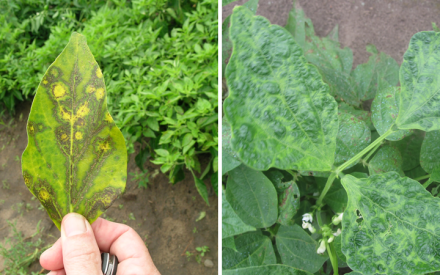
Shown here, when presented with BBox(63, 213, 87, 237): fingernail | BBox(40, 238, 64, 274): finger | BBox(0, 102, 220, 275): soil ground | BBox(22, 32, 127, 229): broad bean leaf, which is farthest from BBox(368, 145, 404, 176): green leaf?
BBox(0, 102, 220, 275): soil ground

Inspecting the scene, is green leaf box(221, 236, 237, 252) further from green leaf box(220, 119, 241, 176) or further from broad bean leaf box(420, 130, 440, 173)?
broad bean leaf box(420, 130, 440, 173)

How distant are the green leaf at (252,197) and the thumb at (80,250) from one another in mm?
328

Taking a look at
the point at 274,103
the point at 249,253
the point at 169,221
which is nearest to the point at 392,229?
the point at 274,103

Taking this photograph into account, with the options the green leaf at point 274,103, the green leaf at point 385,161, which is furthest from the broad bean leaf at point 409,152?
the green leaf at point 274,103

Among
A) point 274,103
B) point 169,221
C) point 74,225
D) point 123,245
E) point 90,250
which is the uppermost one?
point 274,103

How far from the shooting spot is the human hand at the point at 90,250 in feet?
2.40

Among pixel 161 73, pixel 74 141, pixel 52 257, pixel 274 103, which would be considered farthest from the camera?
pixel 161 73

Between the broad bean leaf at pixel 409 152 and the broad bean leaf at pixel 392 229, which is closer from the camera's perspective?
the broad bean leaf at pixel 392 229

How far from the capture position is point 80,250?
776mm

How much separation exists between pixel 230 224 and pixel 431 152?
458mm

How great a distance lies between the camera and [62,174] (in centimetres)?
65

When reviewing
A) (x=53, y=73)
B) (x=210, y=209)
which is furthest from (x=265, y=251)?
(x=210, y=209)

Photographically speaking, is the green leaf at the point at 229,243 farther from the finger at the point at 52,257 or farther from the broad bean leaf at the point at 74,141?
the finger at the point at 52,257

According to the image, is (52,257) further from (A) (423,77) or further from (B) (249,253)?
(A) (423,77)
